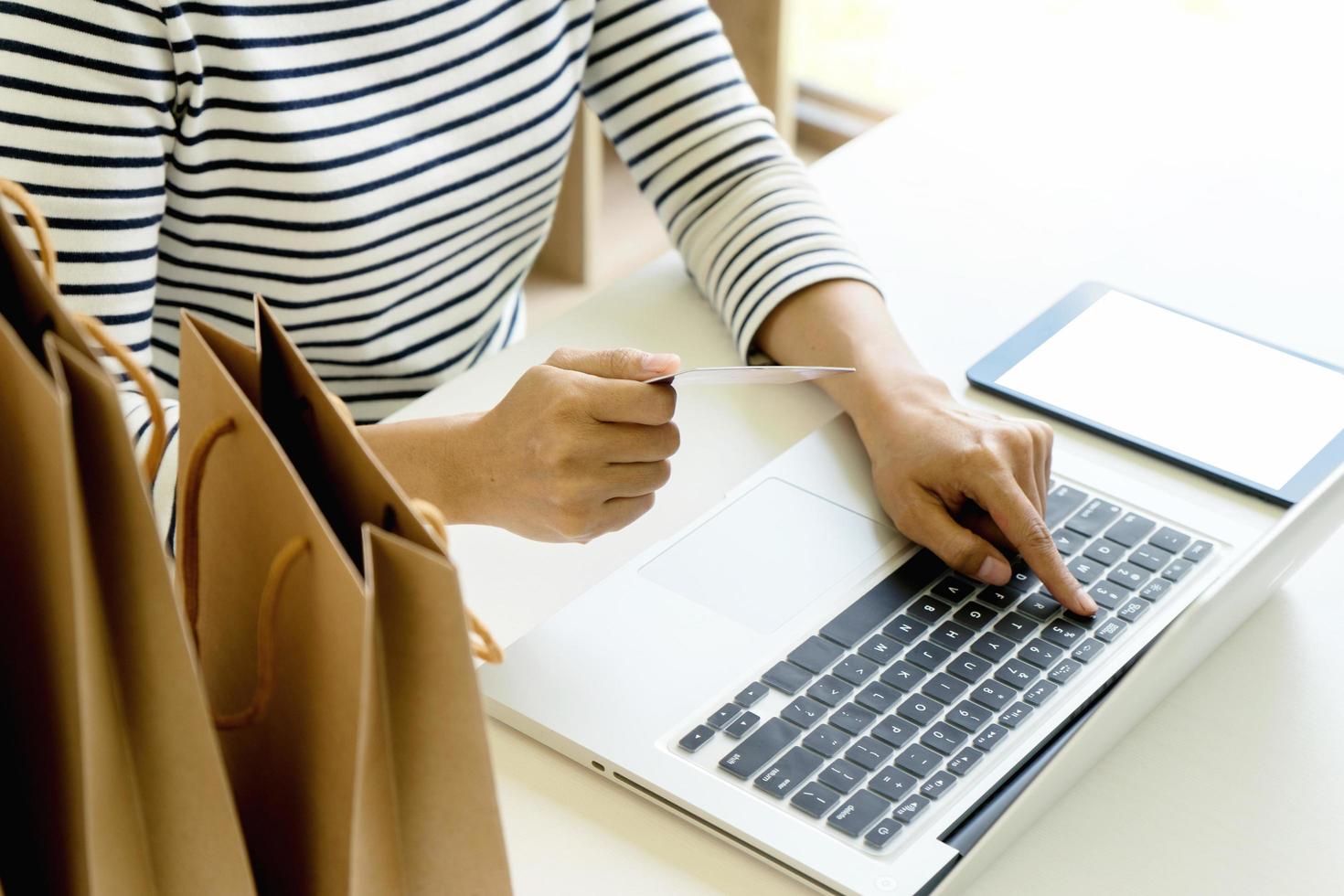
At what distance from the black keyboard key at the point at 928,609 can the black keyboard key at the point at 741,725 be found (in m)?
0.11

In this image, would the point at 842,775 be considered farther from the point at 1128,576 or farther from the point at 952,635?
the point at 1128,576

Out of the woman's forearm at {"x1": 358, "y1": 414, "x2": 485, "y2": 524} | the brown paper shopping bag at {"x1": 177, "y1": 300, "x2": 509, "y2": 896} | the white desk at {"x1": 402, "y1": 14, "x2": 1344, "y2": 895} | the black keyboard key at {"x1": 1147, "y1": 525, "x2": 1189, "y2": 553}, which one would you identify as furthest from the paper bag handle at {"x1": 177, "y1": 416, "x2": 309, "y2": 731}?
the black keyboard key at {"x1": 1147, "y1": 525, "x2": 1189, "y2": 553}

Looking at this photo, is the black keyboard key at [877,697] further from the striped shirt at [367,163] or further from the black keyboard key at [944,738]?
the striped shirt at [367,163]

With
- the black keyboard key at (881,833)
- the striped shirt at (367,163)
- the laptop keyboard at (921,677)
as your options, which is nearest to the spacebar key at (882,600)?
the laptop keyboard at (921,677)

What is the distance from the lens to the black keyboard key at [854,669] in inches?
24.8

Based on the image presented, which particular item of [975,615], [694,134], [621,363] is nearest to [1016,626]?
[975,615]

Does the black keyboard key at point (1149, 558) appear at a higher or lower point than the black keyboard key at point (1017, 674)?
higher

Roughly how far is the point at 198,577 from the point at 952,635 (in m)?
0.36

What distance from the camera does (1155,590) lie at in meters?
0.70

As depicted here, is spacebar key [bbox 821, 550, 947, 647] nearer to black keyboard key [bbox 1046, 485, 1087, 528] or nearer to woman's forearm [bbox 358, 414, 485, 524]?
black keyboard key [bbox 1046, 485, 1087, 528]

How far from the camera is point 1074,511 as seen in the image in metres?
0.75

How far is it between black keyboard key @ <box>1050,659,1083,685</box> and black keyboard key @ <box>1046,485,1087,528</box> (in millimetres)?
114

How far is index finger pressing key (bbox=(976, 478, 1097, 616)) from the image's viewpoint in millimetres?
678

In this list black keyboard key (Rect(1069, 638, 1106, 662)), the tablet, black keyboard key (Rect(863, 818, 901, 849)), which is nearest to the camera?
black keyboard key (Rect(863, 818, 901, 849))
